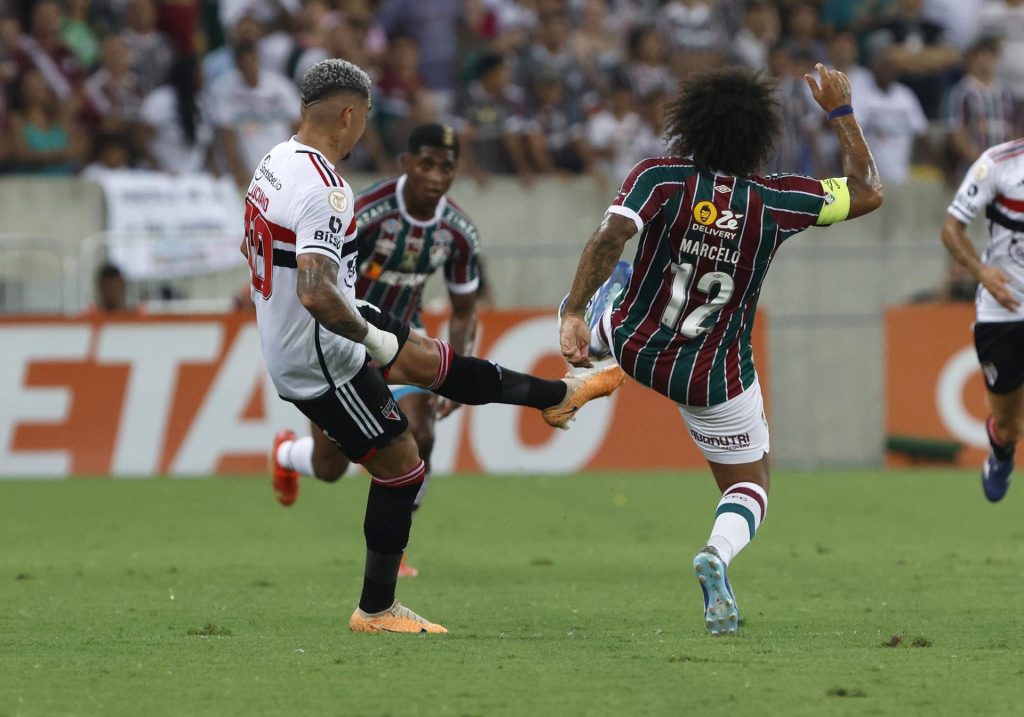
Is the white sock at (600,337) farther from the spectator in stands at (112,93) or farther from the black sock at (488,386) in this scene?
the spectator in stands at (112,93)

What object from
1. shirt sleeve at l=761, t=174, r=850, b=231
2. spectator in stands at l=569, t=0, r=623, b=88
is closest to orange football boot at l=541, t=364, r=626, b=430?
shirt sleeve at l=761, t=174, r=850, b=231

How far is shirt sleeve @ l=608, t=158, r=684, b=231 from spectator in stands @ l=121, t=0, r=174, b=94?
11515 mm

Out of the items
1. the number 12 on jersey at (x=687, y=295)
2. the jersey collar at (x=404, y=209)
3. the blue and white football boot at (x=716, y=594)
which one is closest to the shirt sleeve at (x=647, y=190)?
the number 12 on jersey at (x=687, y=295)

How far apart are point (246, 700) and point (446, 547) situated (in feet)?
18.4

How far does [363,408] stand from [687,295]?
4.98 feet

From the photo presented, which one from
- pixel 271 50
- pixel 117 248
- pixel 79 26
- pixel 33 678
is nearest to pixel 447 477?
pixel 117 248

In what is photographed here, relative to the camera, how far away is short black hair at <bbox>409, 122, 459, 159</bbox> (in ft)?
31.3

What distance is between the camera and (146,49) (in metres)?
17.7

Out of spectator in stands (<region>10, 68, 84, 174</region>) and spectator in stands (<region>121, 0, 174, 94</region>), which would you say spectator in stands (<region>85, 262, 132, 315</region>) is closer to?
spectator in stands (<region>10, 68, 84, 174</region>)

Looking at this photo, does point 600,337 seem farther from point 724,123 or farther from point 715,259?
point 724,123

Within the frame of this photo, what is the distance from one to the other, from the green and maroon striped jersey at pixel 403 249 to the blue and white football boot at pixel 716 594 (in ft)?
11.3

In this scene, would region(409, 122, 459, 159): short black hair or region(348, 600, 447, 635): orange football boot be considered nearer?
region(348, 600, 447, 635): orange football boot

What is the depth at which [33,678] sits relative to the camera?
6129 mm

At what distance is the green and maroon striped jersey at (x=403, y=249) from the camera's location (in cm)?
977
